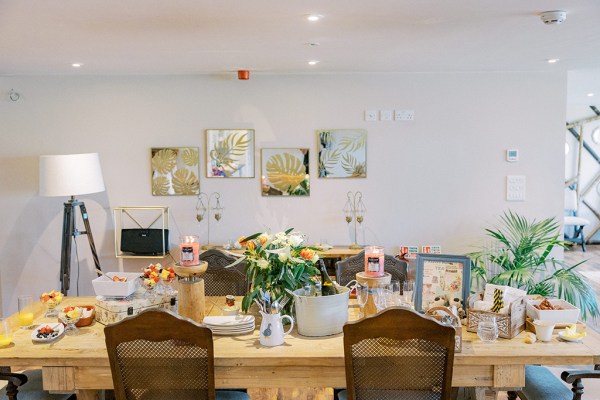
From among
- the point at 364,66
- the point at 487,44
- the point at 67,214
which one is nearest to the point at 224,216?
the point at 67,214

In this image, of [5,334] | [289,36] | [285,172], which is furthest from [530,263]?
[5,334]

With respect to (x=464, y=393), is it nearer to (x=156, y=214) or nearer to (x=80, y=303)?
(x=80, y=303)

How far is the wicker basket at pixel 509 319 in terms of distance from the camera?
2.47 metres

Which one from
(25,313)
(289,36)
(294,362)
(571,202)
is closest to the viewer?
(294,362)

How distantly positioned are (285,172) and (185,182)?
90cm

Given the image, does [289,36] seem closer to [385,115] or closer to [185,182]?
[385,115]

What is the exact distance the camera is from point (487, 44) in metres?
3.75

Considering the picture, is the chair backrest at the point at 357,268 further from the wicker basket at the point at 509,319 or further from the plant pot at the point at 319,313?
the wicker basket at the point at 509,319

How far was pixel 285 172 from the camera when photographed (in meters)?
5.18

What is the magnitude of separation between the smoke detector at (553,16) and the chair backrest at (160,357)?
89.1 inches

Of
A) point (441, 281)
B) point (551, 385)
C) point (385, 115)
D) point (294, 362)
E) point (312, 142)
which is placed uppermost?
point (385, 115)

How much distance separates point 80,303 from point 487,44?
9.65 feet

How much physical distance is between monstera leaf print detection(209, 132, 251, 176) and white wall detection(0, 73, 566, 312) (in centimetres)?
11

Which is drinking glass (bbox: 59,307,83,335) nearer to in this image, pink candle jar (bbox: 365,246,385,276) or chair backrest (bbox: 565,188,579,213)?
pink candle jar (bbox: 365,246,385,276)
